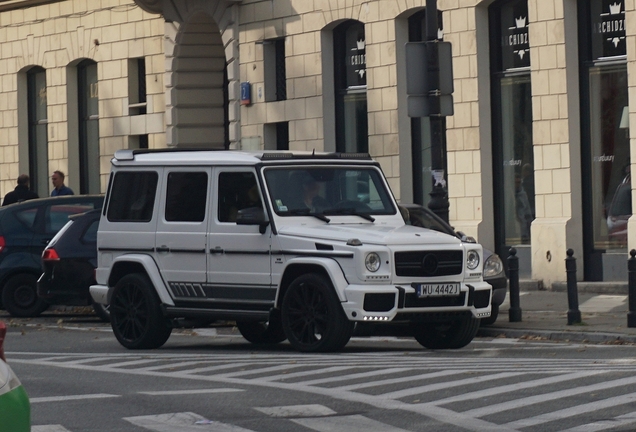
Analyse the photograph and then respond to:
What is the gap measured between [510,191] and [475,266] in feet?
34.6

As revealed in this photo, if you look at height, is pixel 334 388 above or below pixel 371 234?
below

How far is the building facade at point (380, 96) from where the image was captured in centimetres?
2316

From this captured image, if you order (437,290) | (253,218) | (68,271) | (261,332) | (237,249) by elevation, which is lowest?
(261,332)

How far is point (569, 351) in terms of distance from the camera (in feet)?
46.9

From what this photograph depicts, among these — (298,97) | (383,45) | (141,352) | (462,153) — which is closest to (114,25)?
(298,97)

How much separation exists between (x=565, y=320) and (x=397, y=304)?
4576 millimetres

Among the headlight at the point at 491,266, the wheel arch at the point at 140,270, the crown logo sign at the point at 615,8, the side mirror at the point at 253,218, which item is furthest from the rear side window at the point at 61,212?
the crown logo sign at the point at 615,8

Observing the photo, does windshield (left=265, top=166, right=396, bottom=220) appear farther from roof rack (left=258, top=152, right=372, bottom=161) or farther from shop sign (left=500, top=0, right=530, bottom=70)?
shop sign (left=500, top=0, right=530, bottom=70)

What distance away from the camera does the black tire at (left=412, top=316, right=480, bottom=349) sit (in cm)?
1448

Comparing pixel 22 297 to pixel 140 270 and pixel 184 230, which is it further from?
pixel 184 230

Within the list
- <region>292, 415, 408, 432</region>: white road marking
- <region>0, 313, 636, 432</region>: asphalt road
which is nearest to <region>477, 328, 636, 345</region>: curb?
<region>0, 313, 636, 432</region>: asphalt road

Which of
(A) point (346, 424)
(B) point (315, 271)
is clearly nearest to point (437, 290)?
(B) point (315, 271)

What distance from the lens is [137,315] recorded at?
15484mm

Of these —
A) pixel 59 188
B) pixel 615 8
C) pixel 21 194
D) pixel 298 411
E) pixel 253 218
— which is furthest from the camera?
pixel 21 194
